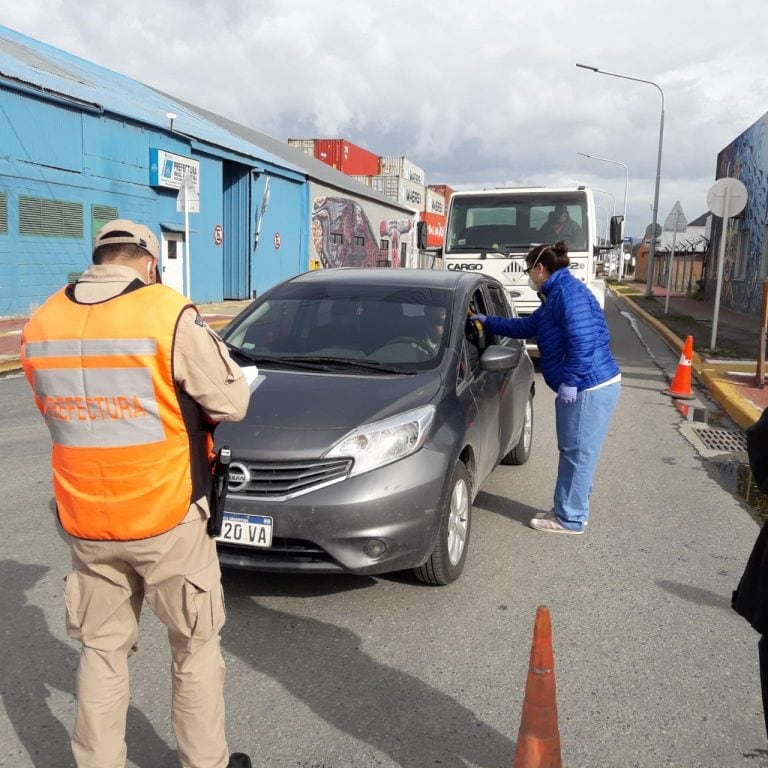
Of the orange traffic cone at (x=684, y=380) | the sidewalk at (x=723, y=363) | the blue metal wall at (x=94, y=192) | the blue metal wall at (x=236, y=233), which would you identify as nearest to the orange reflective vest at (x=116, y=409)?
the sidewalk at (x=723, y=363)

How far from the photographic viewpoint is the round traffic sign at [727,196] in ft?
43.2

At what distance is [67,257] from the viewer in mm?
17141

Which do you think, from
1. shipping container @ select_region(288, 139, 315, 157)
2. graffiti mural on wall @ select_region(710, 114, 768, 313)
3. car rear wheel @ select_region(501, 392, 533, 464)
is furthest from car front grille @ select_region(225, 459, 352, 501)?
shipping container @ select_region(288, 139, 315, 157)

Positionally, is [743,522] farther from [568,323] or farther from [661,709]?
[661,709]

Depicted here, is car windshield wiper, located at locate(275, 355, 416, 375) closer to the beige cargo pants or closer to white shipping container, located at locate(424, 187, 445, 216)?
the beige cargo pants

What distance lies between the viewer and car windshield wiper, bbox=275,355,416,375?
14.5ft

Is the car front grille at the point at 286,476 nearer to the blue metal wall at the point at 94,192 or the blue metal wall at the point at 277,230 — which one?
the blue metal wall at the point at 94,192

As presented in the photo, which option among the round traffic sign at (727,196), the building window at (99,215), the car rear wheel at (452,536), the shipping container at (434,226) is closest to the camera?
the car rear wheel at (452,536)

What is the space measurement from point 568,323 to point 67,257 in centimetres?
1504

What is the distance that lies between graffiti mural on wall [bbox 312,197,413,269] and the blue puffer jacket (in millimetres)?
27688

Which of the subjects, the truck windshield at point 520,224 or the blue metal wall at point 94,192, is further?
the blue metal wall at point 94,192

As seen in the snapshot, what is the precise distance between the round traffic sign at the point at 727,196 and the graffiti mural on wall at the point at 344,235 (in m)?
20.3

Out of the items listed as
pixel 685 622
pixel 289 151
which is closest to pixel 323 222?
pixel 289 151

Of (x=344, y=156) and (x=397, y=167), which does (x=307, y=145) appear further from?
(x=397, y=167)
